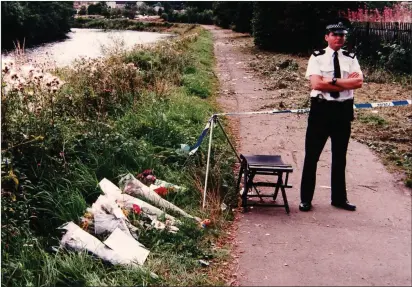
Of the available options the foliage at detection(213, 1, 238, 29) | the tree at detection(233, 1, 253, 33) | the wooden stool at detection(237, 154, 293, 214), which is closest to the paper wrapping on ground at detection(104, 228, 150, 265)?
the wooden stool at detection(237, 154, 293, 214)

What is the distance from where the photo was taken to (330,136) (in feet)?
18.0

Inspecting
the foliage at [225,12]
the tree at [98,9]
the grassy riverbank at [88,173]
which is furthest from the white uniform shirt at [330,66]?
the tree at [98,9]

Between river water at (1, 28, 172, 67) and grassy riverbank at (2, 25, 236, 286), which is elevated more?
river water at (1, 28, 172, 67)

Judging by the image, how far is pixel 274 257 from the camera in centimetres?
457

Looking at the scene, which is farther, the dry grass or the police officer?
the dry grass

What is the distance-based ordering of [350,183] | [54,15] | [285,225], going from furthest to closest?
[54,15] < [350,183] < [285,225]

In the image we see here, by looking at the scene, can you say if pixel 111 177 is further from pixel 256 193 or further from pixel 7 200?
pixel 256 193

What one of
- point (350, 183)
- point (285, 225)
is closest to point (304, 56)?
point (350, 183)

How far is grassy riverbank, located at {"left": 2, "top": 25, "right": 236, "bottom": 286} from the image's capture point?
427 cm

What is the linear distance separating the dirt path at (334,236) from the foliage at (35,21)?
96.0 feet

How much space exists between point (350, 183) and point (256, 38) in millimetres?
22271

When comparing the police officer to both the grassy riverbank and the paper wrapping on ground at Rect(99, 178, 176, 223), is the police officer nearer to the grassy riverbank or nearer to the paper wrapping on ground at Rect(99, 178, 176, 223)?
the grassy riverbank

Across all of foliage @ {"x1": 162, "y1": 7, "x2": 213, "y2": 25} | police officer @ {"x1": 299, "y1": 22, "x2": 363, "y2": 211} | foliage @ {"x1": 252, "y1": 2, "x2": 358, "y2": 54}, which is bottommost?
police officer @ {"x1": 299, "y1": 22, "x2": 363, "y2": 211}

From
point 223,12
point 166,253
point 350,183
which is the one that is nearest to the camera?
point 166,253
